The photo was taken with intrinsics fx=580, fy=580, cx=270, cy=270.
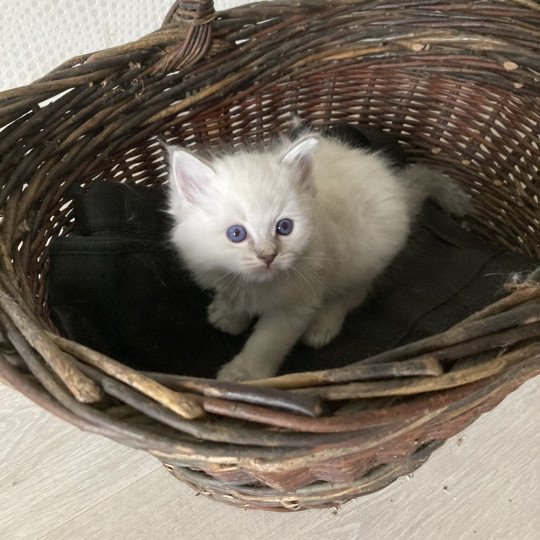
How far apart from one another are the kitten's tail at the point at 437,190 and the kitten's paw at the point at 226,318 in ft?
1.95

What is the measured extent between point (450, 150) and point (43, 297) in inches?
47.3

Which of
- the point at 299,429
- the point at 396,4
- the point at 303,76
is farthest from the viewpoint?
the point at 303,76

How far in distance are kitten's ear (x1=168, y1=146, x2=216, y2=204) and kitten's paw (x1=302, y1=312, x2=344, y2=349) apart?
17.2 inches

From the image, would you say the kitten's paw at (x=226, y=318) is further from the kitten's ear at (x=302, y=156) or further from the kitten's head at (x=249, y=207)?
the kitten's ear at (x=302, y=156)

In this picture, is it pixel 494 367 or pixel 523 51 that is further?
pixel 523 51

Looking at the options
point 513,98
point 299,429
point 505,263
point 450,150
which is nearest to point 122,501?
point 299,429

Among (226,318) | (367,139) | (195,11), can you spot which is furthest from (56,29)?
(226,318)

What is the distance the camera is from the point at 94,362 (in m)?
0.79

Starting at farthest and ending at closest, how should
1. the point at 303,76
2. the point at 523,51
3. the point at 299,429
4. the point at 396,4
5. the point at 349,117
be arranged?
the point at 349,117 → the point at 303,76 → the point at 396,4 → the point at 523,51 → the point at 299,429

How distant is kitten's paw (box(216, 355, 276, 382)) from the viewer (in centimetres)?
121

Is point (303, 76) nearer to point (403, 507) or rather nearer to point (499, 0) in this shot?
point (499, 0)

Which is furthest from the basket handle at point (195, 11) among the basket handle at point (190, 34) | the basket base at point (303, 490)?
the basket base at point (303, 490)

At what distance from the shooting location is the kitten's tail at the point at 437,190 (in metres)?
1.65

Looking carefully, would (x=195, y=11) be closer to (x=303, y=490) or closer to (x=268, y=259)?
(x=268, y=259)
